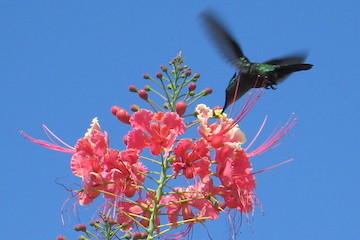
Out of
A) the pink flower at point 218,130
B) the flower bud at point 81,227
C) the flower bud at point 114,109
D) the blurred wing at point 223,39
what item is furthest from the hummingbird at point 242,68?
the flower bud at point 81,227

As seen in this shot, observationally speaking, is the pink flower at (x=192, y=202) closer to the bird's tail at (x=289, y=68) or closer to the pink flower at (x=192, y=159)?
the pink flower at (x=192, y=159)

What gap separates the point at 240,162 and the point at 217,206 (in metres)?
0.38

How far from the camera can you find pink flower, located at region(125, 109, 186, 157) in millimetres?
4809

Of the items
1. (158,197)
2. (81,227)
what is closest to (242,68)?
(158,197)

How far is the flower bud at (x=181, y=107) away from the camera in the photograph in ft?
16.6

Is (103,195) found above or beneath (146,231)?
above

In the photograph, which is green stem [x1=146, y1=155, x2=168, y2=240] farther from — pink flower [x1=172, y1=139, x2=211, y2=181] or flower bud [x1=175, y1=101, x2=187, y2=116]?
flower bud [x1=175, y1=101, x2=187, y2=116]

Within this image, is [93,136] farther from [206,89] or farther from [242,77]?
[242,77]

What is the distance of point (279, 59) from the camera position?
6363mm

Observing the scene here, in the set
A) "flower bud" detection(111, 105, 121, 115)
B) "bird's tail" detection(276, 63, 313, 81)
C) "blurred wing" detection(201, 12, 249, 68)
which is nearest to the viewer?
"flower bud" detection(111, 105, 121, 115)

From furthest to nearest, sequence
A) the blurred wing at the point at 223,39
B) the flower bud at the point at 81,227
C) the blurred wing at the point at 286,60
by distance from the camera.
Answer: the blurred wing at the point at 286,60 → the blurred wing at the point at 223,39 → the flower bud at the point at 81,227

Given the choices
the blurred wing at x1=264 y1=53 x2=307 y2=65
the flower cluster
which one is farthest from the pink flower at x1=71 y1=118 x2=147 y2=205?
the blurred wing at x1=264 y1=53 x2=307 y2=65

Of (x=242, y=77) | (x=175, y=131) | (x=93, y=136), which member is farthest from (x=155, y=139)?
(x=242, y=77)

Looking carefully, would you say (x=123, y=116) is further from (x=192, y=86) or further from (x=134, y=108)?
(x=192, y=86)
